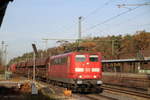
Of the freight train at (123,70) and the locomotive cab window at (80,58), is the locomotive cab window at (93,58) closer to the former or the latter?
the locomotive cab window at (80,58)

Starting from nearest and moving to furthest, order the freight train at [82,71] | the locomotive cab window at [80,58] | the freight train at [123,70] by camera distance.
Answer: the freight train at [82,71], the locomotive cab window at [80,58], the freight train at [123,70]

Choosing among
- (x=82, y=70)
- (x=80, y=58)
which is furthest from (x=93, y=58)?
(x=82, y=70)

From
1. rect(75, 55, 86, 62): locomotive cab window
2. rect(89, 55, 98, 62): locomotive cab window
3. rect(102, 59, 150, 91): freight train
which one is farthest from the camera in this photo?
rect(102, 59, 150, 91): freight train

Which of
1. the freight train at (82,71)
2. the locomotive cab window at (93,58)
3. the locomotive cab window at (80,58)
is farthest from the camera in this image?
the locomotive cab window at (93,58)

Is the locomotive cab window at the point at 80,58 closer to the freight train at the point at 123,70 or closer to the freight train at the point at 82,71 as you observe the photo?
the freight train at the point at 82,71

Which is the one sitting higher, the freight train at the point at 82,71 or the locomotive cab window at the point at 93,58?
the locomotive cab window at the point at 93,58

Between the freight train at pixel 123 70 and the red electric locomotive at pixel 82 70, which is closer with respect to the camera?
the red electric locomotive at pixel 82 70

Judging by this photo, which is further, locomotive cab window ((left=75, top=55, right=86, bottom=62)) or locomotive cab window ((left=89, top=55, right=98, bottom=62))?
locomotive cab window ((left=89, top=55, right=98, bottom=62))

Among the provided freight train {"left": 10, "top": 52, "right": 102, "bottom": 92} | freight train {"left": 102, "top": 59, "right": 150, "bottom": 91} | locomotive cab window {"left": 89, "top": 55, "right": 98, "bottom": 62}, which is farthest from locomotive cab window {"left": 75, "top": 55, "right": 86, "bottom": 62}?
freight train {"left": 102, "top": 59, "right": 150, "bottom": 91}

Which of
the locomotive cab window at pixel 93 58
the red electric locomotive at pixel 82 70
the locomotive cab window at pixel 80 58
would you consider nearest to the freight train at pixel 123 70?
the locomotive cab window at pixel 93 58

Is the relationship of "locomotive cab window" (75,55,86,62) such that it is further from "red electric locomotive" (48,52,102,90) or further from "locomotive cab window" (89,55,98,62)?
"locomotive cab window" (89,55,98,62)

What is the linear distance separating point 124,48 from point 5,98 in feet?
206

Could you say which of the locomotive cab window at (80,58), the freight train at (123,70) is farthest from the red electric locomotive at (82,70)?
the freight train at (123,70)

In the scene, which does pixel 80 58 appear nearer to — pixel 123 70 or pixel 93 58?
pixel 93 58
